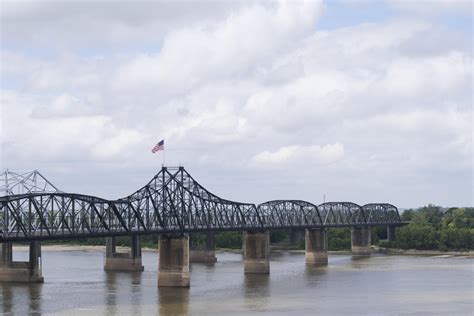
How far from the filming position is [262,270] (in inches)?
5561

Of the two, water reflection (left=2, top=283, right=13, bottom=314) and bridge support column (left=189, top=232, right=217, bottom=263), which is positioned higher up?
bridge support column (left=189, top=232, right=217, bottom=263)

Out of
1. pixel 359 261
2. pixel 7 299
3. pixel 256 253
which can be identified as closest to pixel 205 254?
pixel 359 261

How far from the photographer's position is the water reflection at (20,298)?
9331 centimetres

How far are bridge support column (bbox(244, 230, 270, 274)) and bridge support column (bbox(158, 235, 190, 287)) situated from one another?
69.5 ft

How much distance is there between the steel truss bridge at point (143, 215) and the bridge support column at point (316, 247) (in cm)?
147

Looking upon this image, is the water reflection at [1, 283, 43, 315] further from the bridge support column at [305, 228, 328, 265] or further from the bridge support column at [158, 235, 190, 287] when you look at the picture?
the bridge support column at [305, 228, 328, 265]

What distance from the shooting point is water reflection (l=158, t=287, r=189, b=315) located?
93750 millimetres

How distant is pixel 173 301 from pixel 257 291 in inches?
584


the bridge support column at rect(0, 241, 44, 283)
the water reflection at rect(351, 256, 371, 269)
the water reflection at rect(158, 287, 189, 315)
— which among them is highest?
the bridge support column at rect(0, 241, 44, 283)

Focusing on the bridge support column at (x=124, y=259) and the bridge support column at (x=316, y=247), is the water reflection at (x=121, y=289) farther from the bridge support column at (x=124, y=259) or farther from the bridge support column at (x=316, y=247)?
the bridge support column at (x=316, y=247)

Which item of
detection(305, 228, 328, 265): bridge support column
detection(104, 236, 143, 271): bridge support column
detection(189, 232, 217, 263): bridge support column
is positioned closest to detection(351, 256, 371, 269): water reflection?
detection(305, 228, 328, 265): bridge support column

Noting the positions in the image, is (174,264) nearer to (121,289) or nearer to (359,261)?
(121,289)

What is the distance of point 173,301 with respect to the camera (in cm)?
10225

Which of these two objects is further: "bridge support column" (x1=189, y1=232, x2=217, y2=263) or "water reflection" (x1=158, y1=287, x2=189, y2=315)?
"bridge support column" (x1=189, y1=232, x2=217, y2=263)
